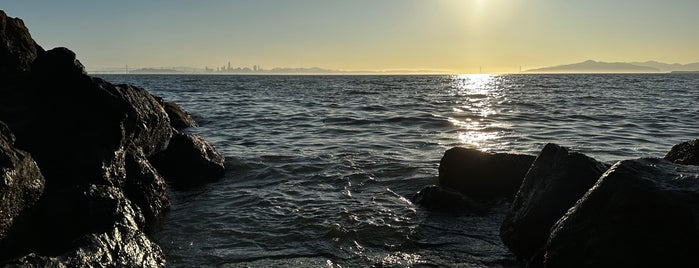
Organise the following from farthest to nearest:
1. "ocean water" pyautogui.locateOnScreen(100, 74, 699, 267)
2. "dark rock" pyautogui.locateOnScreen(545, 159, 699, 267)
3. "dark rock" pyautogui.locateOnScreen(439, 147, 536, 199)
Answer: "dark rock" pyautogui.locateOnScreen(439, 147, 536, 199), "ocean water" pyautogui.locateOnScreen(100, 74, 699, 267), "dark rock" pyautogui.locateOnScreen(545, 159, 699, 267)

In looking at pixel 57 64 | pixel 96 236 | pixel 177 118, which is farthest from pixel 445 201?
pixel 177 118

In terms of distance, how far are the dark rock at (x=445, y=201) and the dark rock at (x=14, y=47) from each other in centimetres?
703

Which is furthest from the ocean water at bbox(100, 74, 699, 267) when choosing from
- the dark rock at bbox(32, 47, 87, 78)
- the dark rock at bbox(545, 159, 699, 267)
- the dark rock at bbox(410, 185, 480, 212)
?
the dark rock at bbox(32, 47, 87, 78)

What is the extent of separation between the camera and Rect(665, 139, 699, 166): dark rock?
745 cm

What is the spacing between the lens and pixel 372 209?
8781 mm

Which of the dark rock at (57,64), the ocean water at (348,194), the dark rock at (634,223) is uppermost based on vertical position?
the dark rock at (57,64)

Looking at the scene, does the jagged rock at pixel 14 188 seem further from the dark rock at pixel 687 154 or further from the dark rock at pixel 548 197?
the dark rock at pixel 687 154

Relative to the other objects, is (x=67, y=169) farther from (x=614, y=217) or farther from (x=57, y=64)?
(x=614, y=217)

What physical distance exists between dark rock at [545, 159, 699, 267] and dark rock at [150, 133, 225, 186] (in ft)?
25.8

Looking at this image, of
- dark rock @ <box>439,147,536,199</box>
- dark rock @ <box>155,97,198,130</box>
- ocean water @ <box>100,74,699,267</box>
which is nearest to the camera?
ocean water @ <box>100,74,699,267</box>

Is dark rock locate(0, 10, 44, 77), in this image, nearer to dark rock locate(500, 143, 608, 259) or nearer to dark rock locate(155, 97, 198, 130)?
dark rock locate(500, 143, 608, 259)

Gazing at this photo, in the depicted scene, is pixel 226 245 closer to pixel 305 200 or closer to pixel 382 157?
pixel 305 200

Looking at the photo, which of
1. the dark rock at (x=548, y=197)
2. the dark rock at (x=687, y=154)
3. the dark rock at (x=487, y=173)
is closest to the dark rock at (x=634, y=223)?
the dark rock at (x=548, y=197)

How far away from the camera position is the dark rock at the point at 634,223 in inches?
176
